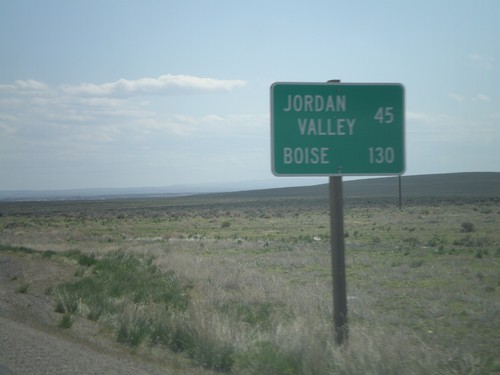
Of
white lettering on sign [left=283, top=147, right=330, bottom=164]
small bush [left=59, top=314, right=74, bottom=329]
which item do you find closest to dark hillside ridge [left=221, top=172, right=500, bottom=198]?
small bush [left=59, top=314, right=74, bottom=329]

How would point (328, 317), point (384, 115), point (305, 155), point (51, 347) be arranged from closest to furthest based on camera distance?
point (305, 155)
point (384, 115)
point (51, 347)
point (328, 317)

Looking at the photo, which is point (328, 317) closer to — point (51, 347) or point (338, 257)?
point (338, 257)

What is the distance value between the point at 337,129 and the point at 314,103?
1.54 ft

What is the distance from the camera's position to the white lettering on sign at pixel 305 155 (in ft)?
27.3

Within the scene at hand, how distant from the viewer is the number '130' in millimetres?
8477

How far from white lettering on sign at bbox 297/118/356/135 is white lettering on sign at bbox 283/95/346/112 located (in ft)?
0.45

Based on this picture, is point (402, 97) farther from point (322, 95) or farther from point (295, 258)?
point (295, 258)

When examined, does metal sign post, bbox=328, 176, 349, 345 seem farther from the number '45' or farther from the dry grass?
the number '45'

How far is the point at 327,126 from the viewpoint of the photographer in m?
8.41

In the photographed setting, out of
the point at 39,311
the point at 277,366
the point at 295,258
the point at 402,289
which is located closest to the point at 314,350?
the point at 277,366

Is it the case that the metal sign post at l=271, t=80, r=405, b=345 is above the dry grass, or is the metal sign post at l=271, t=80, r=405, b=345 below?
above

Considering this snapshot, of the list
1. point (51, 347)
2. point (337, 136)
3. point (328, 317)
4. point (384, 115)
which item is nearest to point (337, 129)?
point (337, 136)

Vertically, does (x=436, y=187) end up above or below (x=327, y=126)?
below

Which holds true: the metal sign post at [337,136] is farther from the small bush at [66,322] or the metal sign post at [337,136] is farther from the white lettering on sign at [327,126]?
the small bush at [66,322]
